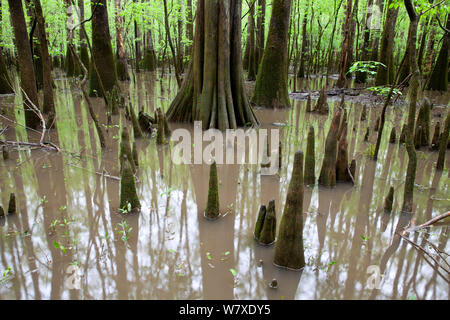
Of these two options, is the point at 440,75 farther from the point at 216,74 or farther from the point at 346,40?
the point at 216,74

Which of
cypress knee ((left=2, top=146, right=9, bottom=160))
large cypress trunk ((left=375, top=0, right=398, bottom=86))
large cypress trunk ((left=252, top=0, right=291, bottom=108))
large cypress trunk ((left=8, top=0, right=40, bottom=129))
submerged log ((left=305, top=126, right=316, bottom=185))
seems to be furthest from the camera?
large cypress trunk ((left=375, top=0, right=398, bottom=86))

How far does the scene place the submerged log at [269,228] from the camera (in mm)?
2955

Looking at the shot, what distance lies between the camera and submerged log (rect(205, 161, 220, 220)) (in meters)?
3.39

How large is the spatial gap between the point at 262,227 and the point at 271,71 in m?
6.45

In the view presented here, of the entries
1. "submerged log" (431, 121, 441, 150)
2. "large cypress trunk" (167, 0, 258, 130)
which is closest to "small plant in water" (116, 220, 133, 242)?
"large cypress trunk" (167, 0, 258, 130)

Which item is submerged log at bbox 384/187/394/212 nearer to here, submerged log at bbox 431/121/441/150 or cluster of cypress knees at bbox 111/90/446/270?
cluster of cypress knees at bbox 111/90/446/270

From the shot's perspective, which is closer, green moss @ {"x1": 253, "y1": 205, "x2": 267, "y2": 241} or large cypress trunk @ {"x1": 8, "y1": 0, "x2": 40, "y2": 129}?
green moss @ {"x1": 253, "y1": 205, "x2": 267, "y2": 241}

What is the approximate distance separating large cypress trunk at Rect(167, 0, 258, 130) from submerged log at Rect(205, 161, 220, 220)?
326cm

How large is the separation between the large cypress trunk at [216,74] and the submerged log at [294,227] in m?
4.00

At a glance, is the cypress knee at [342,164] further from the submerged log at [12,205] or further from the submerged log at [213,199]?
the submerged log at [12,205]

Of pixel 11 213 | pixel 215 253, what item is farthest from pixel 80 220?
pixel 215 253
